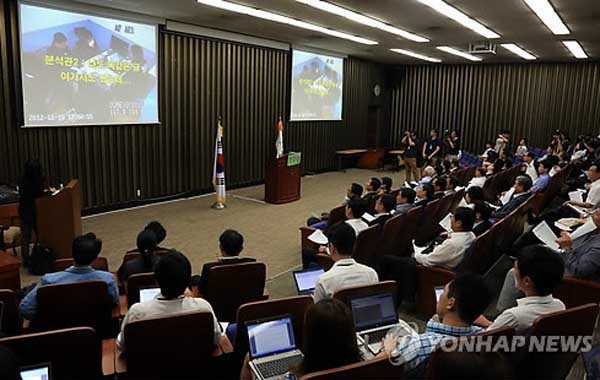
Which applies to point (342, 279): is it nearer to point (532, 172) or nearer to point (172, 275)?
point (172, 275)

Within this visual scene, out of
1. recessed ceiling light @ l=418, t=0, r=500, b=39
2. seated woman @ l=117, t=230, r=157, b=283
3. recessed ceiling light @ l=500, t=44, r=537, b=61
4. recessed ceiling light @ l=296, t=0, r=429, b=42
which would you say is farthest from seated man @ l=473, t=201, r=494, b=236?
recessed ceiling light @ l=500, t=44, r=537, b=61

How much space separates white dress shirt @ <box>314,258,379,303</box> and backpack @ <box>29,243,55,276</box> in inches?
144

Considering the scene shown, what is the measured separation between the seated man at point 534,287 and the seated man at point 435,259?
4.54 feet

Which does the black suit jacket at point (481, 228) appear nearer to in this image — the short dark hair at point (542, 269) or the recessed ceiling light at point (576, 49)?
the short dark hair at point (542, 269)

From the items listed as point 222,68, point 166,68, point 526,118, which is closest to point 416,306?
point 166,68

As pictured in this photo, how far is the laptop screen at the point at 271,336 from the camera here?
2.27m

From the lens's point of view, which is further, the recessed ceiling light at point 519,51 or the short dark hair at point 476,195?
the recessed ceiling light at point 519,51

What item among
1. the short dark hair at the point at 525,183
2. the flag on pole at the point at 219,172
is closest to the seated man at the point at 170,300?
the short dark hair at the point at 525,183

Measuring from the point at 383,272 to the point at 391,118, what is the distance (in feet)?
43.2

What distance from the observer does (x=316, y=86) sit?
42.2 ft

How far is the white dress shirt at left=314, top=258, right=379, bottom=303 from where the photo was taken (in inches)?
116

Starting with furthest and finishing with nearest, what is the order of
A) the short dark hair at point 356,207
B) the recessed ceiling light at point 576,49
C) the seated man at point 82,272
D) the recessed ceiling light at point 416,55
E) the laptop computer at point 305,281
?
the recessed ceiling light at point 416,55
the recessed ceiling light at point 576,49
the short dark hair at point 356,207
the laptop computer at point 305,281
the seated man at point 82,272

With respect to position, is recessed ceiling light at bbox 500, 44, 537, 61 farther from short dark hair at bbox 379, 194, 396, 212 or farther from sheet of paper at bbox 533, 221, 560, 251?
sheet of paper at bbox 533, 221, 560, 251

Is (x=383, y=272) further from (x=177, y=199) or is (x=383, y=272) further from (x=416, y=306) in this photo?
(x=177, y=199)
